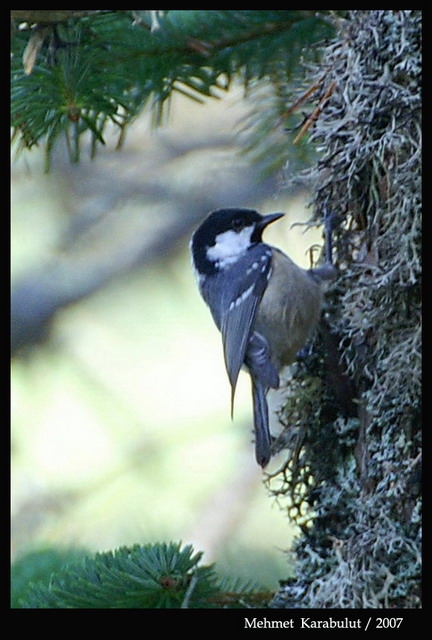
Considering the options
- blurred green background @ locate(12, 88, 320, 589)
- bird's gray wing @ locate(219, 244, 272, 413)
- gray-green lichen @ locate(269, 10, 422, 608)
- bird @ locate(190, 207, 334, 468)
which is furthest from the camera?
blurred green background @ locate(12, 88, 320, 589)

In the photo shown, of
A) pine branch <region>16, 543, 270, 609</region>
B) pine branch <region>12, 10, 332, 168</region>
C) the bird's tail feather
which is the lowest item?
pine branch <region>16, 543, 270, 609</region>

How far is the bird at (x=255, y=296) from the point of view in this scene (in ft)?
5.82

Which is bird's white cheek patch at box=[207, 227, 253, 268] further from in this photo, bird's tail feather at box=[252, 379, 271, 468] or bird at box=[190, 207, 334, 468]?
bird's tail feather at box=[252, 379, 271, 468]

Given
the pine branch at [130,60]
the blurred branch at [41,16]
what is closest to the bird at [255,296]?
the pine branch at [130,60]

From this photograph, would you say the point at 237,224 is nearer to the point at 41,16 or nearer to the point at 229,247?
the point at 229,247

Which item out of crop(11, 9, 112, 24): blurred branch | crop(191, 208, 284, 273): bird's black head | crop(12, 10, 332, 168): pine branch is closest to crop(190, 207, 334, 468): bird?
crop(191, 208, 284, 273): bird's black head

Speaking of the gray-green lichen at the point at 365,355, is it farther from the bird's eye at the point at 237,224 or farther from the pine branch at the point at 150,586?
the bird's eye at the point at 237,224

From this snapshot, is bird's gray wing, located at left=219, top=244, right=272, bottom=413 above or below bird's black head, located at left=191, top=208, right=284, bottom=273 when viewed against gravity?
below

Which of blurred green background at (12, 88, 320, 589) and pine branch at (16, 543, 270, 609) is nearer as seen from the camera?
pine branch at (16, 543, 270, 609)

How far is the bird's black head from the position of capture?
2025mm

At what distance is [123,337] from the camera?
3.67m

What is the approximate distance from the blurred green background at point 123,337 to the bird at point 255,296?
957 millimetres

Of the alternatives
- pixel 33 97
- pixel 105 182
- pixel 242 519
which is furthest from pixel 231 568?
pixel 105 182

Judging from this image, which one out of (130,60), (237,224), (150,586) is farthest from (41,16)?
(150,586)
